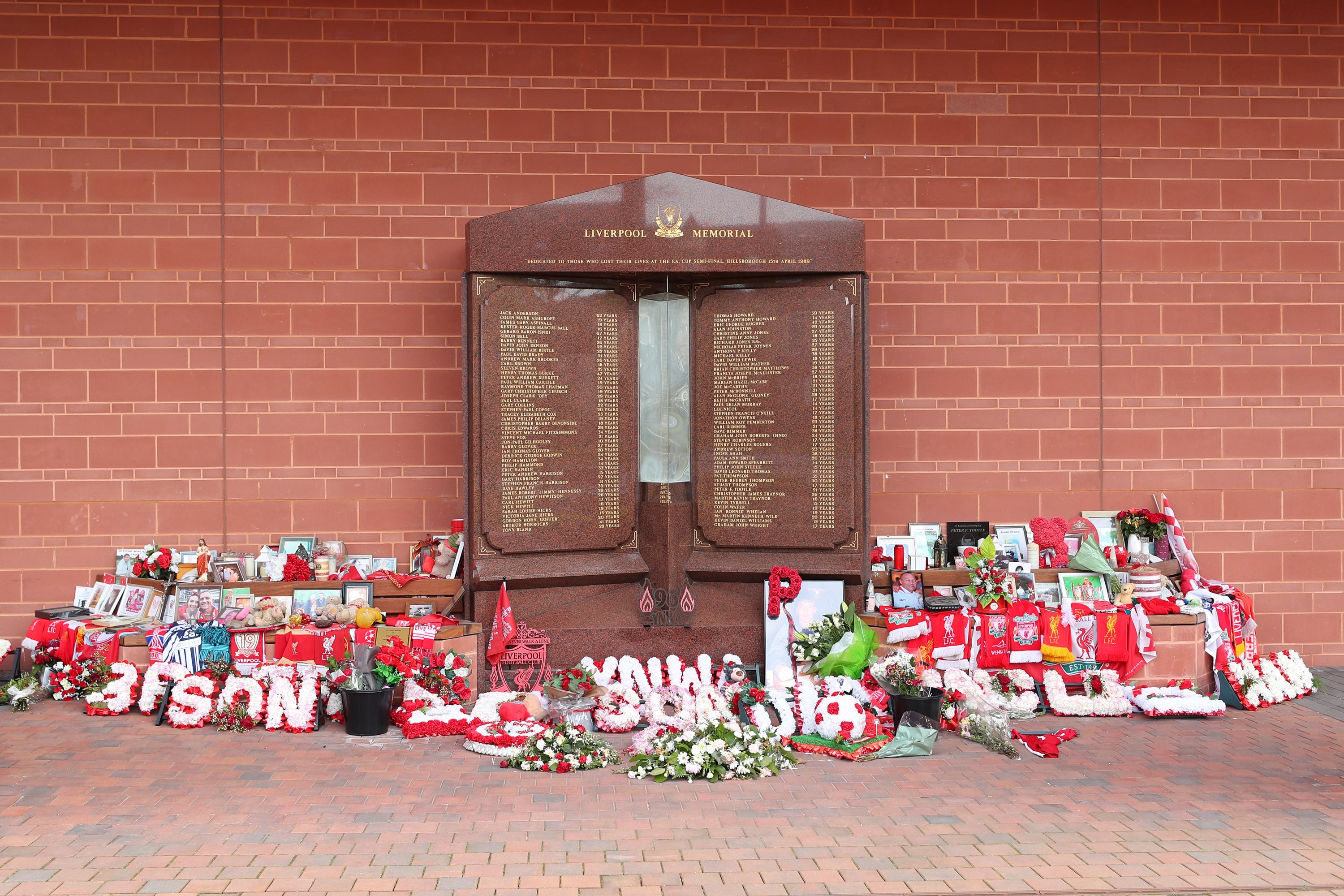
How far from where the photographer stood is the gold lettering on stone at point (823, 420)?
6090 millimetres

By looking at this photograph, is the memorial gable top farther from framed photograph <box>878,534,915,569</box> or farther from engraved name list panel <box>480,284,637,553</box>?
framed photograph <box>878,534,915,569</box>

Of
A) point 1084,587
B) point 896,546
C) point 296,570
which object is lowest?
point 1084,587

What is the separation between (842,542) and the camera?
6078 millimetres

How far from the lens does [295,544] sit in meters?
6.41

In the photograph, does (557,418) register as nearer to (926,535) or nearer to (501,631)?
(501,631)

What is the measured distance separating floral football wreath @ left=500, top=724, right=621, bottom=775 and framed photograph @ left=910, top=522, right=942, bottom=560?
2773mm

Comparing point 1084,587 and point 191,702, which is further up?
point 1084,587

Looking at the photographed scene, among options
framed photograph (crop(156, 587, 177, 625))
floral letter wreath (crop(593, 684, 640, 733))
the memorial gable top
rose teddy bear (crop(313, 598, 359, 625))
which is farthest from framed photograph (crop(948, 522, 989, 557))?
framed photograph (crop(156, 587, 177, 625))

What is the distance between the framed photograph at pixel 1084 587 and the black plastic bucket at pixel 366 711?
417 centimetres

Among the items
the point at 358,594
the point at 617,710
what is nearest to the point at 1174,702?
the point at 617,710

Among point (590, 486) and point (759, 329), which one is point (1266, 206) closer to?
point (759, 329)

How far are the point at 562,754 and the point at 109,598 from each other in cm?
358

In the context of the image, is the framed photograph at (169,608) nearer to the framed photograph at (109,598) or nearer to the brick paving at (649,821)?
the framed photograph at (109,598)

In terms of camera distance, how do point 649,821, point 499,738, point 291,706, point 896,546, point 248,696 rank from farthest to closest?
point 896,546
point 248,696
point 291,706
point 499,738
point 649,821
